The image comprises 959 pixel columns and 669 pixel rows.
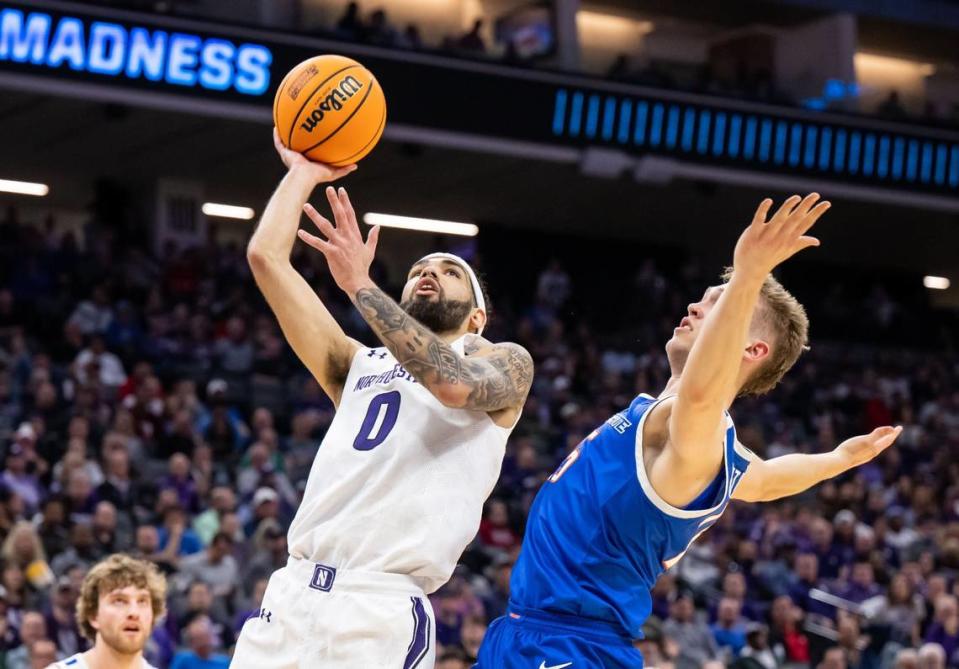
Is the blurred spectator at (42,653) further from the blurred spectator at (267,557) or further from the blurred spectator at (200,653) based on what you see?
A: the blurred spectator at (267,557)

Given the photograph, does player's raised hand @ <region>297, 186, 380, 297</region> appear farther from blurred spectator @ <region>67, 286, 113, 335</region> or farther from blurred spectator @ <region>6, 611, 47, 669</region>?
blurred spectator @ <region>67, 286, 113, 335</region>

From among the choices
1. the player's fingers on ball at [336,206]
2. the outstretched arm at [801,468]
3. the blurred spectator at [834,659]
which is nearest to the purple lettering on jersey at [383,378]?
the player's fingers on ball at [336,206]

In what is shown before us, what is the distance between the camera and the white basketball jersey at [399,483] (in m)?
4.55

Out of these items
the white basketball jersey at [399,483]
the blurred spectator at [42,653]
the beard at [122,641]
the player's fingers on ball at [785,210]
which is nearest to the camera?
the player's fingers on ball at [785,210]

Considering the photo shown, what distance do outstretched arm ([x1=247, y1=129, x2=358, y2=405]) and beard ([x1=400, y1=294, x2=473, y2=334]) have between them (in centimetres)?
26

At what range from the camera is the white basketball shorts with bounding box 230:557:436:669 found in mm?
4441

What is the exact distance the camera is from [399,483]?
461 cm

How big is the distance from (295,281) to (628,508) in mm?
1304

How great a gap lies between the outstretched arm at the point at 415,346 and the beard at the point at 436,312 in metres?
0.17

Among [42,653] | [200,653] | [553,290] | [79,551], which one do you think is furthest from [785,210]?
[553,290]

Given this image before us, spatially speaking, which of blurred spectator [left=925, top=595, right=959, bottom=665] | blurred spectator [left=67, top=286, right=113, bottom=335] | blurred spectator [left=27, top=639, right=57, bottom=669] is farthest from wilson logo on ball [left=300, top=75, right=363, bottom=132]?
blurred spectator [left=67, top=286, right=113, bottom=335]

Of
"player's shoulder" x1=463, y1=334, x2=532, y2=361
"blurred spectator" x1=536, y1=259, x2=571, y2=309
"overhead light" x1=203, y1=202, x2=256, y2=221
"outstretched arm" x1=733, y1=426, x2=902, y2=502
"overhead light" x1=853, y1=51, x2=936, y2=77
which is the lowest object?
"outstretched arm" x1=733, y1=426, x2=902, y2=502

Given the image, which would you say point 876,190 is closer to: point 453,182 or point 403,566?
point 453,182

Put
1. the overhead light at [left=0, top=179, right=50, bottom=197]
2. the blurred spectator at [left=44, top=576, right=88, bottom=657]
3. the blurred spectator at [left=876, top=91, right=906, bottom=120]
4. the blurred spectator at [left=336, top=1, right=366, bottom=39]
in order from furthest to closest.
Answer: the overhead light at [left=0, top=179, right=50, bottom=197] → the blurred spectator at [left=876, top=91, right=906, bottom=120] → the blurred spectator at [left=336, top=1, right=366, bottom=39] → the blurred spectator at [left=44, top=576, right=88, bottom=657]
